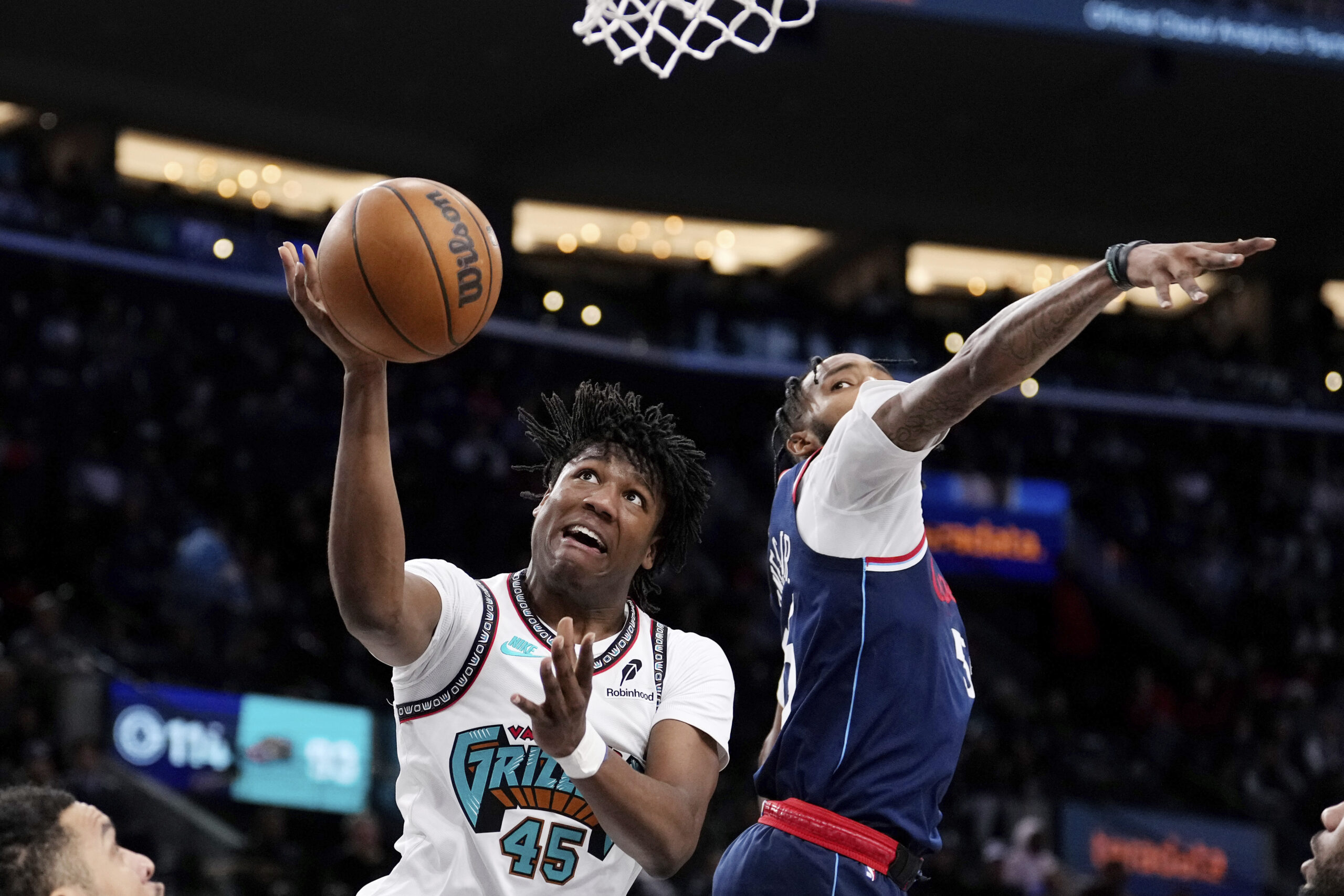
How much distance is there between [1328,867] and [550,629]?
1.65 meters

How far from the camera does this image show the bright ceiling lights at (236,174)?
61.3ft

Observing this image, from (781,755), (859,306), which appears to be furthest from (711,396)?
(781,755)

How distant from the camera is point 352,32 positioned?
16938 mm

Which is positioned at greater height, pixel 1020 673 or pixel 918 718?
pixel 918 718

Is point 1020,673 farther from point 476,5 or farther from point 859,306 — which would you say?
point 476,5

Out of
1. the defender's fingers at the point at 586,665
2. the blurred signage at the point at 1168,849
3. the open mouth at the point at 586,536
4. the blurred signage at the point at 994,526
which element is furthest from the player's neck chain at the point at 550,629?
the blurred signage at the point at 994,526

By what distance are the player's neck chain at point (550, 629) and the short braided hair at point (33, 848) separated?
1.06m

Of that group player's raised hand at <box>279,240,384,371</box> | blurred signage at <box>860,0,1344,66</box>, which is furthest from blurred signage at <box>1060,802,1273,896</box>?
player's raised hand at <box>279,240,384,371</box>

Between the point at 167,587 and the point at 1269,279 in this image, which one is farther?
the point at 1269,279

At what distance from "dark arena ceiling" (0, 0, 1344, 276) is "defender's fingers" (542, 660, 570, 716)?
13.5 meters

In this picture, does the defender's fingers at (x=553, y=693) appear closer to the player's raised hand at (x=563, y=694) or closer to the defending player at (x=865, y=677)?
the player's raised hand at (x=563, y=694)

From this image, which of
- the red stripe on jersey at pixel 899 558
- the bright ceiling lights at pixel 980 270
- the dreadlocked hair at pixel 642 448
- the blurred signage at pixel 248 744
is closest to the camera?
the red stripe on jersey at pixel 899 558

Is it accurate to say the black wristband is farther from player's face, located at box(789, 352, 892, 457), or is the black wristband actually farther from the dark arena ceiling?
the dark arena ceiling

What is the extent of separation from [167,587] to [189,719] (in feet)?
6.73
